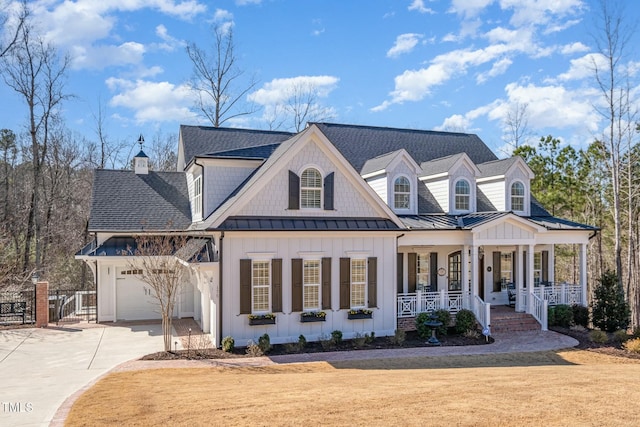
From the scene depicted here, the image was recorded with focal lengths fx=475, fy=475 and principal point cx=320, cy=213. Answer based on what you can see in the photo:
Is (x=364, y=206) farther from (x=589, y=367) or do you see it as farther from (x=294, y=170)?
(x=589, y=367)

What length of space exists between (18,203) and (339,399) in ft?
113

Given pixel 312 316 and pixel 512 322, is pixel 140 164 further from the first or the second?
pixel 512 322

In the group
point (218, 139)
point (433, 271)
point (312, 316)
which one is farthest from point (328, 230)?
point (218, 139)

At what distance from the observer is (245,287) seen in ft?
50.4

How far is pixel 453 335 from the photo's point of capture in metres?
18.1

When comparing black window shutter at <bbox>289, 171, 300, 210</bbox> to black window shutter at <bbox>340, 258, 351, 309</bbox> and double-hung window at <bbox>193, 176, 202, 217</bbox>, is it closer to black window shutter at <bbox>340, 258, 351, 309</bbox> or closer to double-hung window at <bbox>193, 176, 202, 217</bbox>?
black window shutter at <bbox>340, 258, 351, 309</bbox>

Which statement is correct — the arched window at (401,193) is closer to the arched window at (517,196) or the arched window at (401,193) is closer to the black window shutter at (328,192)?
the black window shutter at (328,192)

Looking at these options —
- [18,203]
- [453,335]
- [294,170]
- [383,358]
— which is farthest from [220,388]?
[18,203]

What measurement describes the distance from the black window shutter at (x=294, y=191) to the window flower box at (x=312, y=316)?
362cm

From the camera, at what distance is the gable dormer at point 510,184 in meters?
22.2

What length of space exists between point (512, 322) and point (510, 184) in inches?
262

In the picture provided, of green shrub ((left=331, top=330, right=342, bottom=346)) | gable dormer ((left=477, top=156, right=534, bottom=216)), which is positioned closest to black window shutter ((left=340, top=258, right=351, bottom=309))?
green shrub ((left=331, top=330, right=342, bottom=346))

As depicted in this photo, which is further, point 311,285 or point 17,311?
point 17,311

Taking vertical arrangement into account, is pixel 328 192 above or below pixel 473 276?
above
